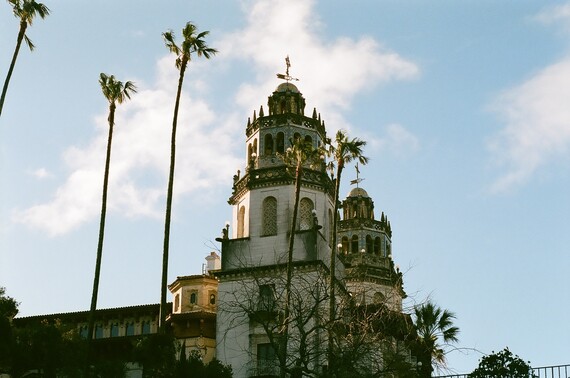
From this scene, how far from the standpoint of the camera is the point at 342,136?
5209cm

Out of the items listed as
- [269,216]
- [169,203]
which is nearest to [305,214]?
[269,216]

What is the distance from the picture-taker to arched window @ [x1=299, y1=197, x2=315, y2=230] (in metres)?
57.5

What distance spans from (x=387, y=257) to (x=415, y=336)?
84.0ft

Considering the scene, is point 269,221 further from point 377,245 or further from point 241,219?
point 377,245

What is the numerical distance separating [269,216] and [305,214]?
6.81 feet

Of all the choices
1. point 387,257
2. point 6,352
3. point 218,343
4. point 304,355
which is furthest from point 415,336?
point 387,257

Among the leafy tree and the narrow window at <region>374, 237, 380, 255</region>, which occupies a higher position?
the narrow window at <region>374, 237, 380, 255</region>

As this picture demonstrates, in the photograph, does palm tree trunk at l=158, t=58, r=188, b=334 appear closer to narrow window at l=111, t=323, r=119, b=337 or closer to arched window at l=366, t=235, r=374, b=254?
narrow window at l=111, t=323, r=119, b=337

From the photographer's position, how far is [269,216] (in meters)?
57.6

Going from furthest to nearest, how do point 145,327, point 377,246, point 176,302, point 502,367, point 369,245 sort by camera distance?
1. point 377,246
2. point 369,245
3. point 176,302
4. point 145,327
5. point 502,367

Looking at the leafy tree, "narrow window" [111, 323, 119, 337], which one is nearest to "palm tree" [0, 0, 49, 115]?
the leafy tree

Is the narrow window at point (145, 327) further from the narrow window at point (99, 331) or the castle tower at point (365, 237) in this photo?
the castle tower at point (365, 237)

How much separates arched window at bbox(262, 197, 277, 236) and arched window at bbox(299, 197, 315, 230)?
4.89ft

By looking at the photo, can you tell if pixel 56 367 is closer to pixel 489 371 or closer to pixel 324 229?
pixel 324 229
